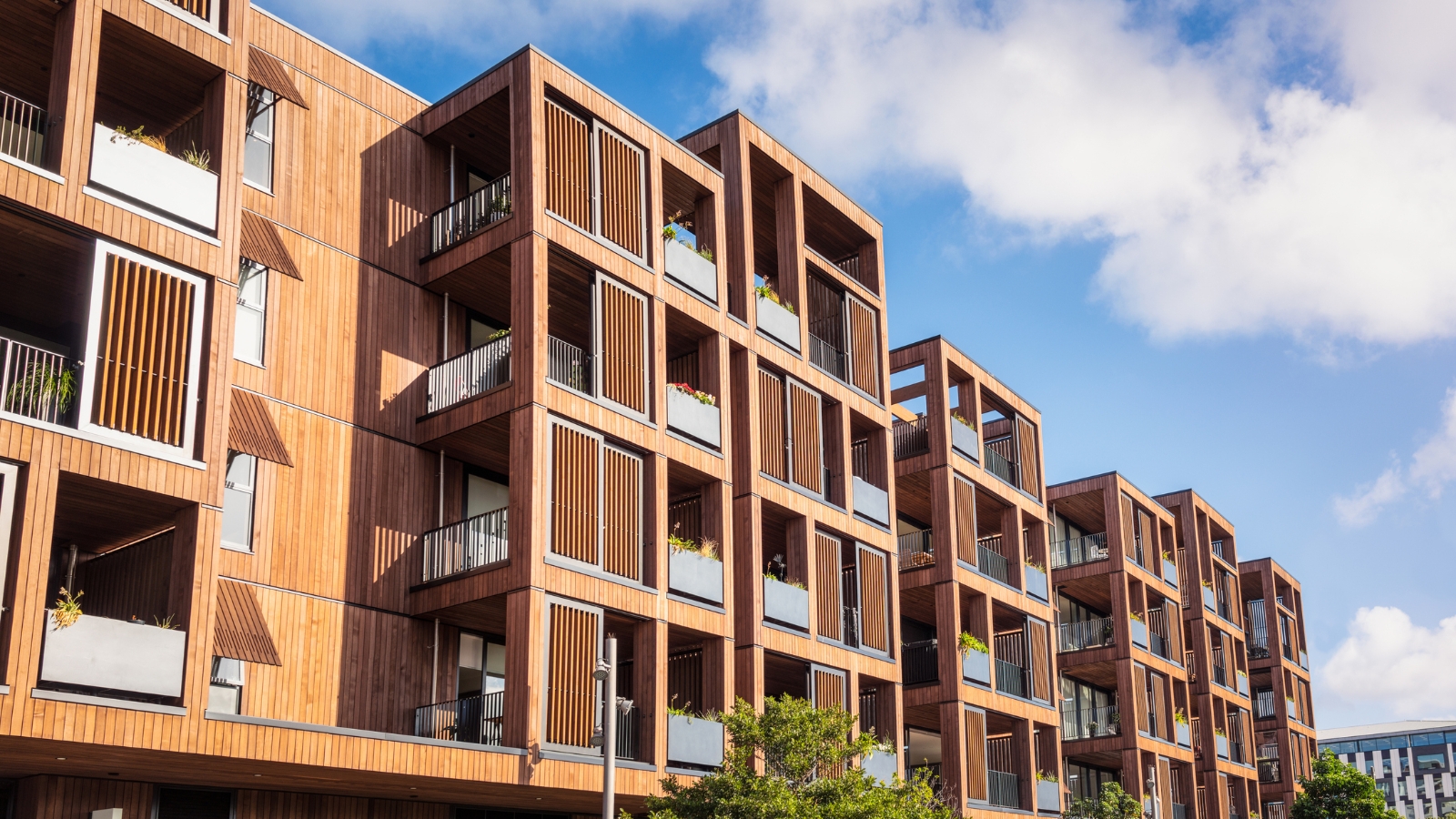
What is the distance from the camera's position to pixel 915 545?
43.0m

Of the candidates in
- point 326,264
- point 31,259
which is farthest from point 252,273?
point 31,259

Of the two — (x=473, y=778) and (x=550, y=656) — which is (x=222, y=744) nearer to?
(x=473, y=778)

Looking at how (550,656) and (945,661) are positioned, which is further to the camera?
(945,661)

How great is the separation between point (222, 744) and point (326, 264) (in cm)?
1015

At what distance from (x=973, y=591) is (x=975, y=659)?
243cm

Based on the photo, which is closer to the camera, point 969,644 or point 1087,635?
point 969,644

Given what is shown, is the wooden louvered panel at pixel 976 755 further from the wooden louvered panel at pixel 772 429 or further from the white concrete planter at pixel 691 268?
the white concrete planter at pixel 691 268

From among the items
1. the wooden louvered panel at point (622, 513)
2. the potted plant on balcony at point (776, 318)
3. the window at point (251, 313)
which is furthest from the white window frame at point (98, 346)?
the potted plant on balcony at point (776, 318)

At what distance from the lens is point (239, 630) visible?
2136 centimetres

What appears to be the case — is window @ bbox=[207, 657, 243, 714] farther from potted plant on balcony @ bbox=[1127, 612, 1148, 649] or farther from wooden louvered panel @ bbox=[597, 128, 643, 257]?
potted plant on balcony @ bbox=[1127, 612, 1148, 649]

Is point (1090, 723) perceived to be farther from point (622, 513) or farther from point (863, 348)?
point (622, 513)

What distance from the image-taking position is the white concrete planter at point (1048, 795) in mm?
41531

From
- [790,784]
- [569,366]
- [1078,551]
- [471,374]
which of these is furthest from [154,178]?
[1078,551]

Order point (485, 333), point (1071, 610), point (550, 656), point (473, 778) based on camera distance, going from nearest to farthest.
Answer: point (473, 778) < point (550, 656) < point (485, 333) < point (1071, 610)
